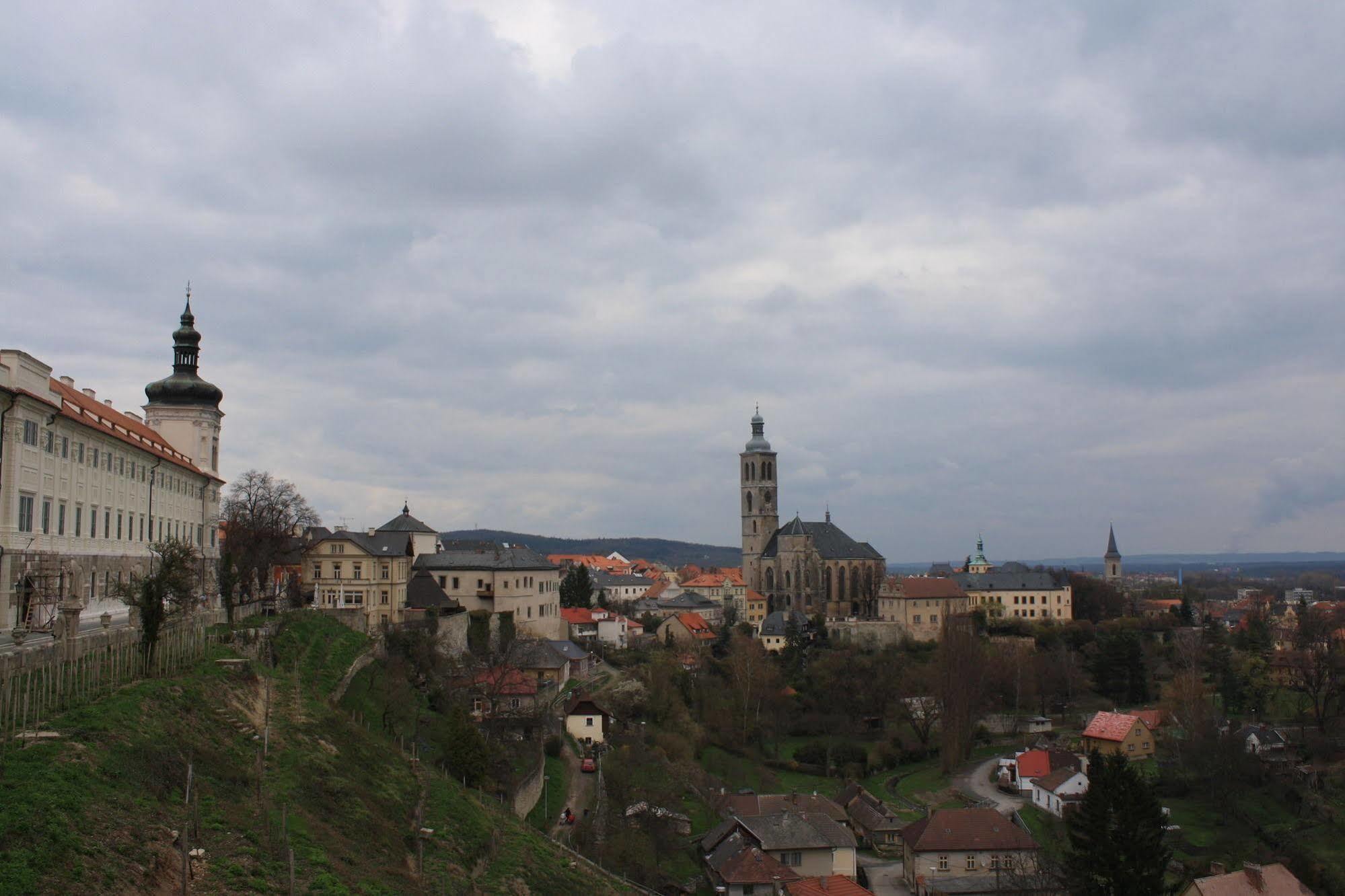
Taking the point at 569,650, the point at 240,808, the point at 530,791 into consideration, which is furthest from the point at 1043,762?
the point at 240,808

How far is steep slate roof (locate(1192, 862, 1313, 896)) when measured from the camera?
3703 cm

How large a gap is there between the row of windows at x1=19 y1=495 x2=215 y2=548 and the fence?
13.6 ft

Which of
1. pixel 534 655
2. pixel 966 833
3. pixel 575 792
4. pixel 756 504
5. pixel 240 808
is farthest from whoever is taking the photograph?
pixel 756 504

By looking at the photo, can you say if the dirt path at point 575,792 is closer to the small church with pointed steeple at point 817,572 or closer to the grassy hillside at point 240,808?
the grassy hillside at point 240,808

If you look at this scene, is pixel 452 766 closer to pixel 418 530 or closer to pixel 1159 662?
pixel 418 530

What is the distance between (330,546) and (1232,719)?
58.3 m

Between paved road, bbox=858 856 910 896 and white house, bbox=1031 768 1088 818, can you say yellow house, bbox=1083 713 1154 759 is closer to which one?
white house, bbox=1031 768 1088 818

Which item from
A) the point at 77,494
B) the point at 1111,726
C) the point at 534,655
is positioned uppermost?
the point at 77,494

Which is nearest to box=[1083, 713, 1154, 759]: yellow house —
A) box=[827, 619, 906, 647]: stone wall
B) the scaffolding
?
box=[827, 619, 906, 647]: stone wall

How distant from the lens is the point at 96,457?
30.2 meters

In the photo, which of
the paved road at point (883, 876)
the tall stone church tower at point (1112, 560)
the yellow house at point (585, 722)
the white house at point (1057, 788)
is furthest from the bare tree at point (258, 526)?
the tall stone church tower at point (1112, 560)

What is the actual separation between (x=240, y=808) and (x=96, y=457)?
17.5 metres

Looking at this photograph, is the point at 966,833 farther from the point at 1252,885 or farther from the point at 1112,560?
the point at 1112,560

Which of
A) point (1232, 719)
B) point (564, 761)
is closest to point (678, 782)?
point (564, 761)
